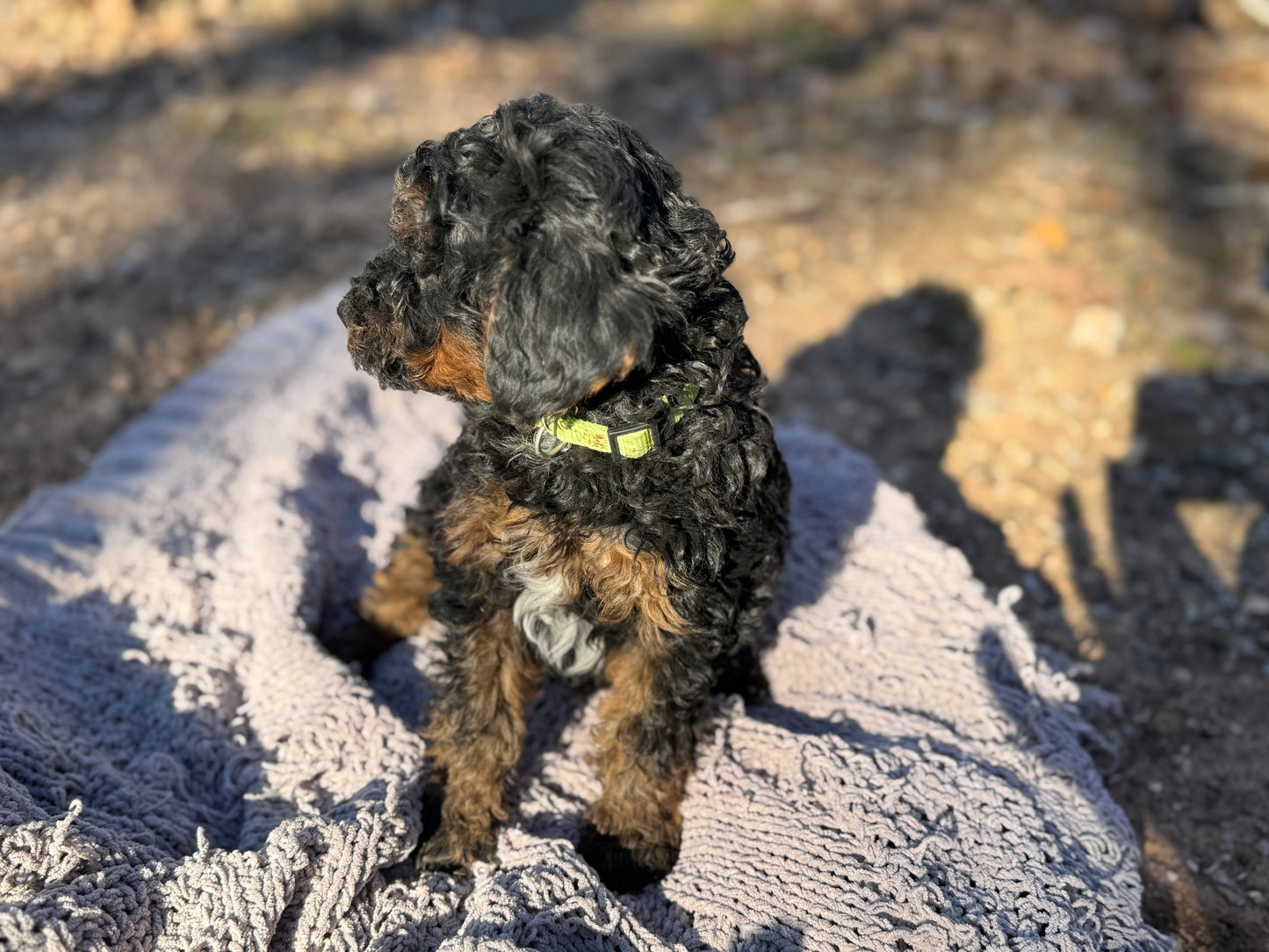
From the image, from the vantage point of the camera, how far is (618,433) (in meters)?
2.50

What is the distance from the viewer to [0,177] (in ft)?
23.9

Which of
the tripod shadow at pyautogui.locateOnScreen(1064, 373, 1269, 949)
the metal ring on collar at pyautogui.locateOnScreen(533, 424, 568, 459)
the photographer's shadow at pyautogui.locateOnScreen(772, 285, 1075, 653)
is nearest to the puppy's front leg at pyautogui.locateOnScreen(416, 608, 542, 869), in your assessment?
the metal ring on collar at pyautogui.locateOnScreen(533, 424, 568, 459)

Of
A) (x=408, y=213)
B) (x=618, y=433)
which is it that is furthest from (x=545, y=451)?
(x=408, y=213)

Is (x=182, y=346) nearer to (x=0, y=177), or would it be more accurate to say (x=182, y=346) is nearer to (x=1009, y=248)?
(x=0, y=177)

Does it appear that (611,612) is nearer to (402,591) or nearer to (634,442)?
(634,442)

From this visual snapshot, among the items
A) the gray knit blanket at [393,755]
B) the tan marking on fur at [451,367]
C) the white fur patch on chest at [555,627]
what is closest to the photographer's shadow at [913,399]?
the gray knit blanket at [393,755]

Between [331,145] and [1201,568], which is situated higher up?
[331,145]

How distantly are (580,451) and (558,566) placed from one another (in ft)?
1.09

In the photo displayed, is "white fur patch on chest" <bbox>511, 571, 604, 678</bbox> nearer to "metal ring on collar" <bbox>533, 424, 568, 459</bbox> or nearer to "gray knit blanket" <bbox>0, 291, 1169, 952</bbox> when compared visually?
"metal ring on collar" <bbox>533, 424, 568, 459</bbox>

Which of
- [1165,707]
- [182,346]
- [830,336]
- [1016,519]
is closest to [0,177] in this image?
[182,346]

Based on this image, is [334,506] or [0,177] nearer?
[334,506]

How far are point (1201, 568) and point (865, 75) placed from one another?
5.69 m

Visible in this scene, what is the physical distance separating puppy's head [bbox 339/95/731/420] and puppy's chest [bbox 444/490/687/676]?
16.0 inches

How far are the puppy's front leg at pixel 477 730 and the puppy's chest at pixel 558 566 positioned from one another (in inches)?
6.7
